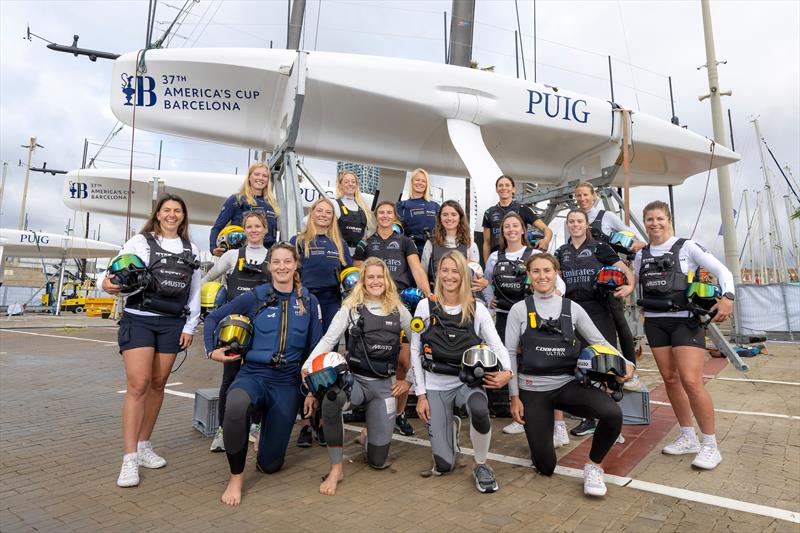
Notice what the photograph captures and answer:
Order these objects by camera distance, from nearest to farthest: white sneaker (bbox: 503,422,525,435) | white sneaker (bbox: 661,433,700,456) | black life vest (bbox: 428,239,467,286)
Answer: white sneaker (bbox: 661,433,700,456) → white sneaker (bbox: 503,422,525,435) → black life vest (bbox: 428,239,467,286)

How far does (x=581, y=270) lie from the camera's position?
379 cm

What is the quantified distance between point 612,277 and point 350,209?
2694mm

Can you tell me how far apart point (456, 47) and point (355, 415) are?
349 inches

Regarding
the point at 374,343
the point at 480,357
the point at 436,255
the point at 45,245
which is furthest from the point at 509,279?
the point at 45,245

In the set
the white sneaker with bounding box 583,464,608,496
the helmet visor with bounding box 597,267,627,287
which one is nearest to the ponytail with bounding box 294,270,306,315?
the white sneaker with bounding box 583,464,608,496

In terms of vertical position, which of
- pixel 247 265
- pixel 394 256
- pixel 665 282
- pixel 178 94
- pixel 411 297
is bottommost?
pixel 411 297

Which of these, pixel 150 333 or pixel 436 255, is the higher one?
pixel 436 255

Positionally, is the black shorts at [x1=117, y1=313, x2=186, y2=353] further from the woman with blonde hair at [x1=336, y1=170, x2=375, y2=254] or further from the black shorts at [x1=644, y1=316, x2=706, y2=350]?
the black shorts at [x1=644, y1=316, x2=706, y2=350]

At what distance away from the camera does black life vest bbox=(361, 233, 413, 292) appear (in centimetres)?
405

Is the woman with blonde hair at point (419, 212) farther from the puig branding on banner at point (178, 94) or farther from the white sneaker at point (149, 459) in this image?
the puig branding on banner at point (178, 94)

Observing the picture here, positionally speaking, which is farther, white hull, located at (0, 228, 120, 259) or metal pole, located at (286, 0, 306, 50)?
white hull, located at (0, 228, 120, 259)

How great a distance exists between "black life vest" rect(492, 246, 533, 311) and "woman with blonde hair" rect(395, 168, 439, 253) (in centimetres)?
104

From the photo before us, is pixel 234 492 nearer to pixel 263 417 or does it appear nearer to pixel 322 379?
pixel 263 417

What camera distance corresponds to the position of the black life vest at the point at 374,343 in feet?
10.5
